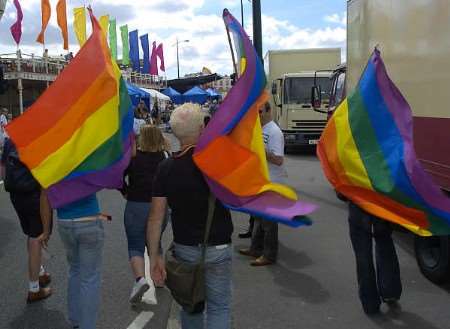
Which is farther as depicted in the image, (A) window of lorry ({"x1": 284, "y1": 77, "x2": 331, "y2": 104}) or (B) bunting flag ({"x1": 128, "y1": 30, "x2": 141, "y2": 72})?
(B) bunting flag ({"x1": 128, "y1": 30, "x2": 141, "y2": 72})

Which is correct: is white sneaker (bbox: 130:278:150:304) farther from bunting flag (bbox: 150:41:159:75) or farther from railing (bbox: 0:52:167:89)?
bunting flag (bbox: 150:41:159:75)

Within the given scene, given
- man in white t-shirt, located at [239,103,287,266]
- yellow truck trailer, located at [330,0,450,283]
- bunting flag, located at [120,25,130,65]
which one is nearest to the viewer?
yellow truck trailer, located at [330,0,450,283]

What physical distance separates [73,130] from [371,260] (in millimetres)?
2549

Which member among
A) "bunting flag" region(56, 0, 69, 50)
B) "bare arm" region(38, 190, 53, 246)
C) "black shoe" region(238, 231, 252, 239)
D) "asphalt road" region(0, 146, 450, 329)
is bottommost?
"black shoe" region(238, 231, 252, 239)

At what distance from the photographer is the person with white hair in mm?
3334

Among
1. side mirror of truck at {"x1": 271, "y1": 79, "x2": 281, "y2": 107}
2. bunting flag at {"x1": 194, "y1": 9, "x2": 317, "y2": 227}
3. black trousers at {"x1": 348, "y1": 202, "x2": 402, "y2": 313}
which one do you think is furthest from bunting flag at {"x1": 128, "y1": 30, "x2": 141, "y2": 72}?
bunting flag at {"x1": 194, "y1": 9, "x2": 317, "y2": 227}

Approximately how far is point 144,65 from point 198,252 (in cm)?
4518

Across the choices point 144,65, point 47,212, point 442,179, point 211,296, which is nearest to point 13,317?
point 47,212

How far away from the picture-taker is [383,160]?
431cm

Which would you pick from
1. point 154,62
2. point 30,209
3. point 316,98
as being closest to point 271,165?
point 30,209

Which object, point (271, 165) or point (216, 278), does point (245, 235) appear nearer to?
point (271, 165)

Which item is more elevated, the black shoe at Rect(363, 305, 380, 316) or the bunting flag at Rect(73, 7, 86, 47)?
the bunting flag at Rect(73, 7, 86, 47)

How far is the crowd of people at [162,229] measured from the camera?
3.35m

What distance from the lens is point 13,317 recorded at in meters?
4.75
